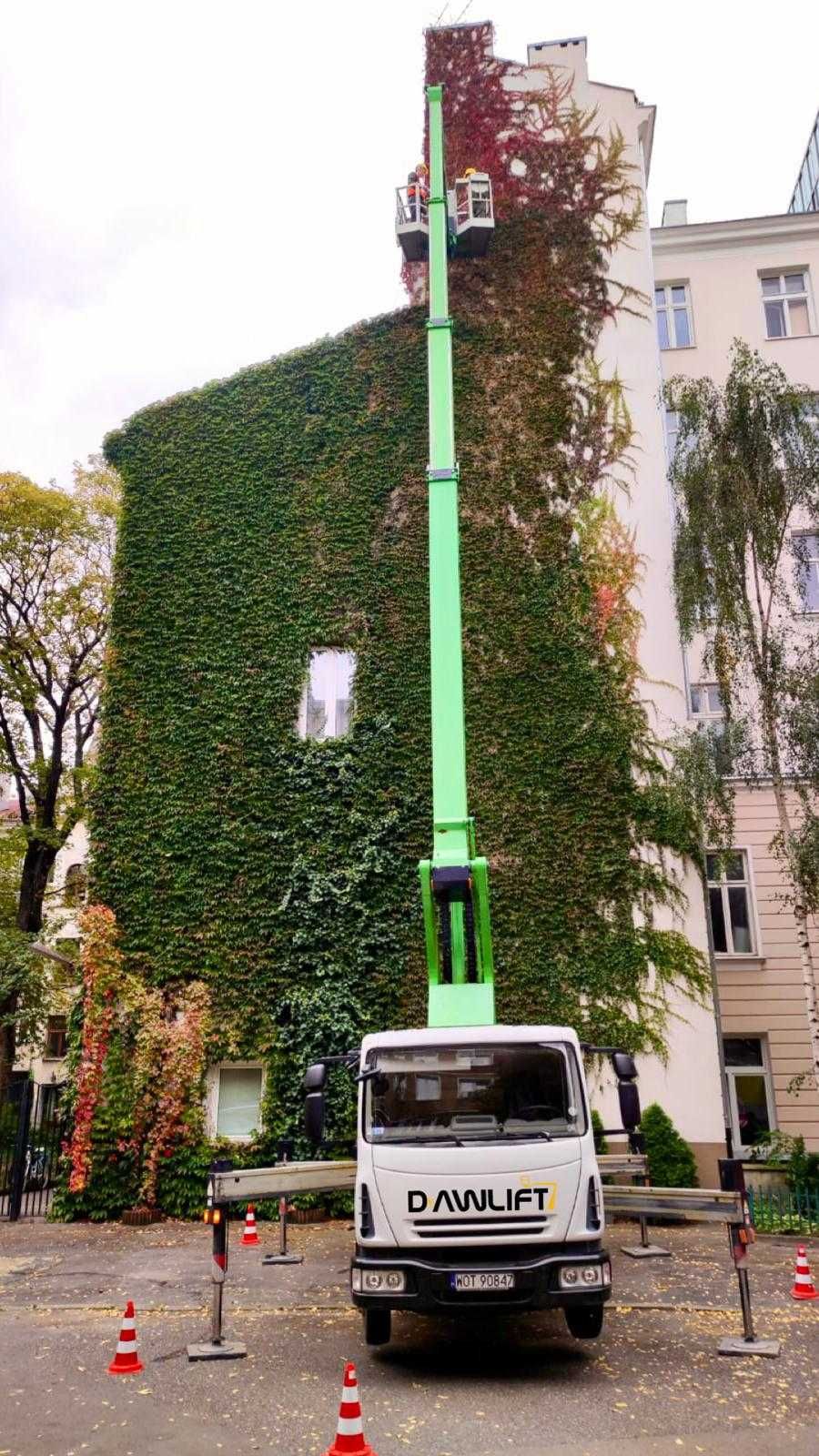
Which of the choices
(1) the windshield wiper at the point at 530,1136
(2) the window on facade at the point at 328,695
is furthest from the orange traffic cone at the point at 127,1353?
(2) the window on facade at the point at 328,695

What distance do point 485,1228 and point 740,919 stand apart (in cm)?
1386

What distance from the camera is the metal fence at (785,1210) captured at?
13.3 m

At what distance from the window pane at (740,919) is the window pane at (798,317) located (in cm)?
1175

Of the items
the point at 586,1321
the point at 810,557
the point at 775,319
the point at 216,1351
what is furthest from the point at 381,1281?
the point at 775,319

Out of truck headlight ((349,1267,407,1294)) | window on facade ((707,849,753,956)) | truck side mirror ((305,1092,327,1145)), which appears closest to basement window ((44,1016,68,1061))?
window on facade ((707,849,753,956))

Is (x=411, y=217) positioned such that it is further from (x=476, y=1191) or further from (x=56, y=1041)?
(x=56, y=1041)

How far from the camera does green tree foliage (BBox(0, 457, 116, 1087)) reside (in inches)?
874

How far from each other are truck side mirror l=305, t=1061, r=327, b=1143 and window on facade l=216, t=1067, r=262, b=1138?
28.0 ft

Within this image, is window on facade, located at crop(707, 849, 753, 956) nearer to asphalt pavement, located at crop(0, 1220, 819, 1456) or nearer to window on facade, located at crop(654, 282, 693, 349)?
asphalt pavement, located at crop(0, 1220, 819, 1456)

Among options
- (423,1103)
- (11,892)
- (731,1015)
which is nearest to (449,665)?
(423,1103)

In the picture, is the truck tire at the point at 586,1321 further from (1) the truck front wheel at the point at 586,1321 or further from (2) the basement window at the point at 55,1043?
(2) the basement window at the point at 55,1043

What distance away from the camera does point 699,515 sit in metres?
15.9

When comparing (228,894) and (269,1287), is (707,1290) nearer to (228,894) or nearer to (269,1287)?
(269,1287)

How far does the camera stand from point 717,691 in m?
19.8
